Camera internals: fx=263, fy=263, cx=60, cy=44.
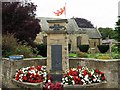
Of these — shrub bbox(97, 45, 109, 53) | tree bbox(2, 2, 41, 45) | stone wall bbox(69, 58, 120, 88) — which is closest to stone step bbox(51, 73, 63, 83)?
stone wall bbox(69, 58, 120, 88)

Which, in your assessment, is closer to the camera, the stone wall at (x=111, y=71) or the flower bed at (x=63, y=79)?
the flower bed at (x=63, y=79)

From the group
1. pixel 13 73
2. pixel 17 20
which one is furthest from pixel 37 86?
pixel 17 20

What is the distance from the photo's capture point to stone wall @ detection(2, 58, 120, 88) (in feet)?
34.7

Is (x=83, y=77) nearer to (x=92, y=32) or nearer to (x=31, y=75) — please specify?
(x=31, y=75)

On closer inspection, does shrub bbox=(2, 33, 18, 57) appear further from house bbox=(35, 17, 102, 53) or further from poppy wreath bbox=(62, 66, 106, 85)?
house bbox=(35, 17, 102, 53)

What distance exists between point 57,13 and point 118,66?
4.07 metres

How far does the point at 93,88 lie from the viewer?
389 inches

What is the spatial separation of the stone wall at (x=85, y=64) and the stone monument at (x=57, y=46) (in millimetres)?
1221

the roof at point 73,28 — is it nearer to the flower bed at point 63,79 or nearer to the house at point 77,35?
the house at point 77,35

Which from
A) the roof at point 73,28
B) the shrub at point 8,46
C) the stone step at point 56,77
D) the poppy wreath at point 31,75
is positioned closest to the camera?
the poppy wreath at point 31,75

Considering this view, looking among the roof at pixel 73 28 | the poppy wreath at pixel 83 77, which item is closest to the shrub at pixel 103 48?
the roof at pixel 73 28

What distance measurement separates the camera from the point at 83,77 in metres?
10.1

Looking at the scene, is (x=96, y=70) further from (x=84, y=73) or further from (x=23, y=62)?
(x=23, y=62)

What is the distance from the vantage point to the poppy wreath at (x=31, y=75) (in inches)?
412
